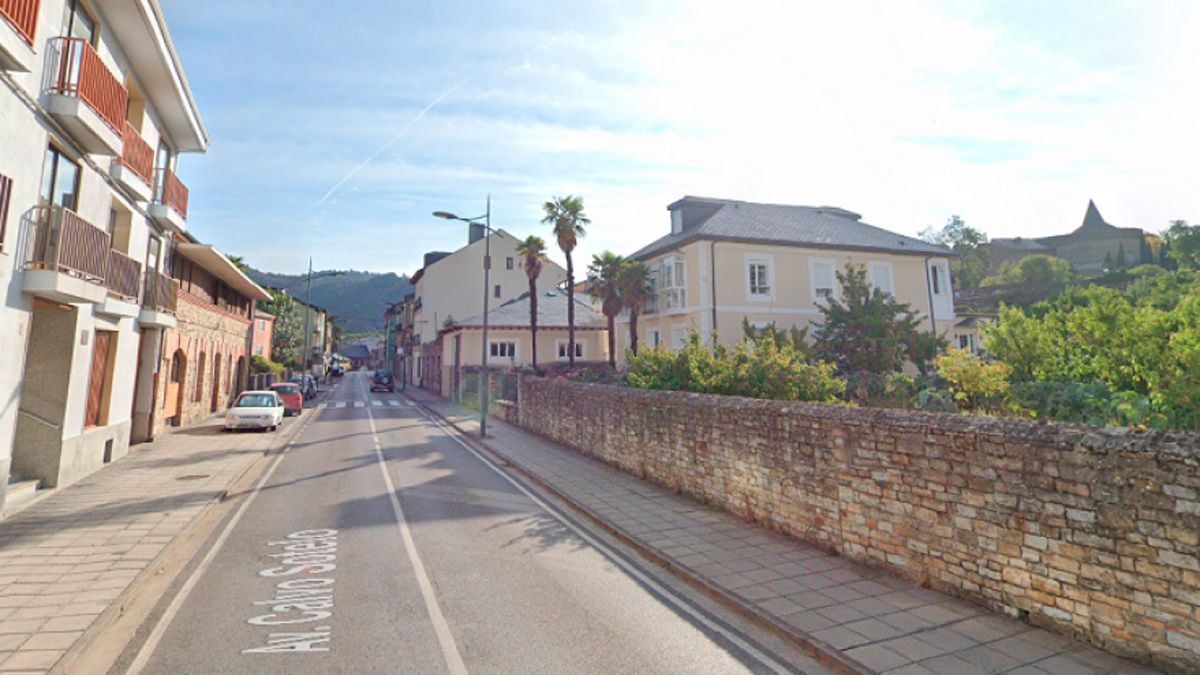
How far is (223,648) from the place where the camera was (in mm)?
5051

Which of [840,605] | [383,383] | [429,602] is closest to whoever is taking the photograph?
[840,605]

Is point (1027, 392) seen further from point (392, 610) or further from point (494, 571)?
point (392, 610)

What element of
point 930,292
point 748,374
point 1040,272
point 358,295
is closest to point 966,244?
point 1040,272

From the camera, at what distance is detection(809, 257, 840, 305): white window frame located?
92.6 ft

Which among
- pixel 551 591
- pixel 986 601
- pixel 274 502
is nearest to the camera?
pixel 986 601

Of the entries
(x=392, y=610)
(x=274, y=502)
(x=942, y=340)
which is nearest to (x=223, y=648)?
(x=392, y=610)

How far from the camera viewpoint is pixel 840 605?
19.7 feet

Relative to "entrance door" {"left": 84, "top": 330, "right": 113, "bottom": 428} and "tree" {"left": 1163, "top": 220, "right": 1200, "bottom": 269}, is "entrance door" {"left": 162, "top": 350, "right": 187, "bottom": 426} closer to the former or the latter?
"entrance door" {"left": 84, "top": 330, "right": 113, "bottom": 428}

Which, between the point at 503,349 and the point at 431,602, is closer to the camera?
the point at 431,602

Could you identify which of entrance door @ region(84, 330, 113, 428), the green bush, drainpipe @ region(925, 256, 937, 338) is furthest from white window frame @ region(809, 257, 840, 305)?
entrance door @ region(84, 330, 113, 428)

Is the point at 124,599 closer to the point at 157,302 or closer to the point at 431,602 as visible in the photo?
the point at 431,602

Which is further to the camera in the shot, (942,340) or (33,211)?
(942,340)

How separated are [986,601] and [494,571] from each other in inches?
222

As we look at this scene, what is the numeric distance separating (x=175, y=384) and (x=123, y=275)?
934cm
